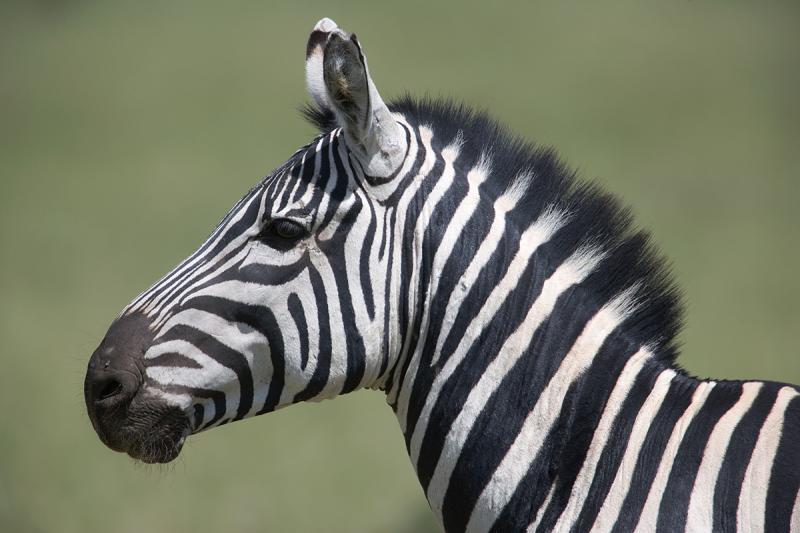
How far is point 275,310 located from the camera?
2.84m

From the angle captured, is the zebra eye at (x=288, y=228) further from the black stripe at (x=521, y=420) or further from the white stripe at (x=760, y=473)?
the white stripe at (x=760, y=473)

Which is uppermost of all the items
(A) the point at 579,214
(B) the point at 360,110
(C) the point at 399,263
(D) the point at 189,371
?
(A) the point at 579,214

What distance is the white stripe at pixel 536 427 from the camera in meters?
2.74

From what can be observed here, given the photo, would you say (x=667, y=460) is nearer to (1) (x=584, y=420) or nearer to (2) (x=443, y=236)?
(1) (x=584, y=420)

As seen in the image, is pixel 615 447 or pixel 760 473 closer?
pixel 760 473

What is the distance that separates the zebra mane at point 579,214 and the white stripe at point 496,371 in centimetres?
11

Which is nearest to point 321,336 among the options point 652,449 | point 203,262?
point 203,262

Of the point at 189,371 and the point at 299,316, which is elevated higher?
the point at 299,316

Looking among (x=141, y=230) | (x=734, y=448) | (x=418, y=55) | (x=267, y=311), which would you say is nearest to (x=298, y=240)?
(x=267, y=311)

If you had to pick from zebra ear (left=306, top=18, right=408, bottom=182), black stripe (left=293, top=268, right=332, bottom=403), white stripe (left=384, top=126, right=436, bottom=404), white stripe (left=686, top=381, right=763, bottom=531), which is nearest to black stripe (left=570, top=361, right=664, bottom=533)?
white stripe (left=686, top=381, right=763, bottom=531)

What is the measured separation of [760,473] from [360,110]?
1.69m

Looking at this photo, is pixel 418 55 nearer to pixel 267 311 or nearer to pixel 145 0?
pixel 145 0

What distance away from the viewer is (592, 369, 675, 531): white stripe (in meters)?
2.59

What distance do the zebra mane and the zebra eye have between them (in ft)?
2.02
